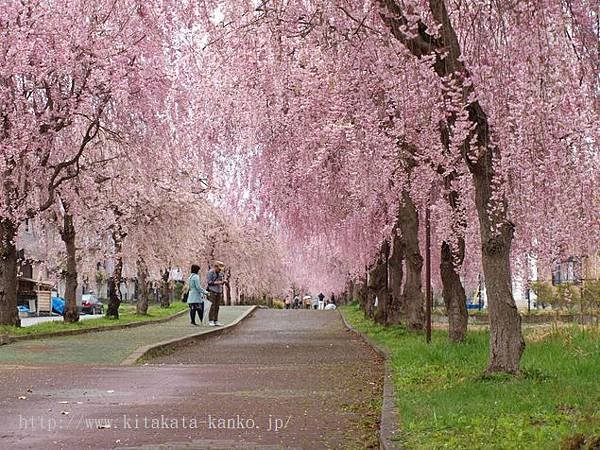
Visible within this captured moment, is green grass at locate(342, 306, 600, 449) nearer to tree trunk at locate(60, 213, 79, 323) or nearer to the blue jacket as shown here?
the blue jacket

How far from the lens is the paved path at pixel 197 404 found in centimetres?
799


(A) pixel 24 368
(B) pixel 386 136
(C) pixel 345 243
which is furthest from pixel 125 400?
(C) pixel 345 243

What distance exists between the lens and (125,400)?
418 inches

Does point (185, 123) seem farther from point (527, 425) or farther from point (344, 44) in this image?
point (527, 425)

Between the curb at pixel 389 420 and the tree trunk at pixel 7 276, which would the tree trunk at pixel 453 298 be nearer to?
the curb at pixel 389 420

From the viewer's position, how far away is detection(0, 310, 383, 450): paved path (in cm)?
799

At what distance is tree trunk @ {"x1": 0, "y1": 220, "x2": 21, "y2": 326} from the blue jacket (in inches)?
204

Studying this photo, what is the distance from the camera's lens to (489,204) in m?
11.0

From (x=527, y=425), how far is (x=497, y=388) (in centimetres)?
249

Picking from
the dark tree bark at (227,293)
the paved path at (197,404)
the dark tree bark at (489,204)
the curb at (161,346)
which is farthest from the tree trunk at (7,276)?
the dark tree bark at (227,293)

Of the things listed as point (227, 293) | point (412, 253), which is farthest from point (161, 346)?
point (227, 293)

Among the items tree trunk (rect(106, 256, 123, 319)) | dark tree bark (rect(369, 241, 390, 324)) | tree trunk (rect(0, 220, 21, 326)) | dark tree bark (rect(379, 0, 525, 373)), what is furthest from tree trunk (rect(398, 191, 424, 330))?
tree trunk (rect(106, 256, 123, 319))

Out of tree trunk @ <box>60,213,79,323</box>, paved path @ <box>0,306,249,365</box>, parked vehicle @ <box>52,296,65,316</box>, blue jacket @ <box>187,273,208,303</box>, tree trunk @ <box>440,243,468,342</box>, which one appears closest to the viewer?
paved path @ <box>0,306,249,365</box>

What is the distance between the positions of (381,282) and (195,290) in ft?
20.4
